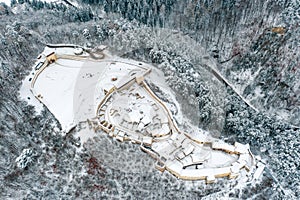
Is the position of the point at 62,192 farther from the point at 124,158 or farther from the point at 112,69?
the point at 112,69

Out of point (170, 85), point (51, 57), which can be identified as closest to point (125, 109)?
point (170, 85)

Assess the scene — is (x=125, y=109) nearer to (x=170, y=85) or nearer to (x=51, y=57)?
(x=170, y=85)

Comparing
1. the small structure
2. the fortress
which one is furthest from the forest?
the small structure

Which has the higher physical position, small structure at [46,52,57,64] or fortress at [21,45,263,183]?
small structure at [46,52,57,64]

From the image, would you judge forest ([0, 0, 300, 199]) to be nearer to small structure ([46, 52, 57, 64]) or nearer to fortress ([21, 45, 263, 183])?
fortress ([21, 45, 263, 183])

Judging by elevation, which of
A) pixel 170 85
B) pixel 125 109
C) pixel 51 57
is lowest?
Result: pixel 125 109

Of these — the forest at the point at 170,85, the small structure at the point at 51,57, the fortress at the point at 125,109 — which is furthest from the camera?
the small structure at the point at 51,57

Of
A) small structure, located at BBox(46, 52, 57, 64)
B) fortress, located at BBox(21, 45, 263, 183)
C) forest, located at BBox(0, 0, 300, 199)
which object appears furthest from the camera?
small structure, located at BBox(46, 52, 57, 64)

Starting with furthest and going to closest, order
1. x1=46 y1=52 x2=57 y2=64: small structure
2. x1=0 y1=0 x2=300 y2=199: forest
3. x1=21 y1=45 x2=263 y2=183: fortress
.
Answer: x1=46 y1=52 x2=57 y2=64: small structure, x1=21 y1=45 x2=263 y2=183: fortress, x1=0 y1=0 x2=300 y2=199: forest

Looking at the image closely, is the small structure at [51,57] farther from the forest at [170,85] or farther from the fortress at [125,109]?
the forest at [170,85]

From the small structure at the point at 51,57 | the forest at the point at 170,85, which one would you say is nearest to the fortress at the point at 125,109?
the small structure at the point at 51,57

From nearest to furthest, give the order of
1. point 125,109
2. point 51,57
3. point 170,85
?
point 125,109 < point 170,85 < point 51,57

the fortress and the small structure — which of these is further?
the small structure
